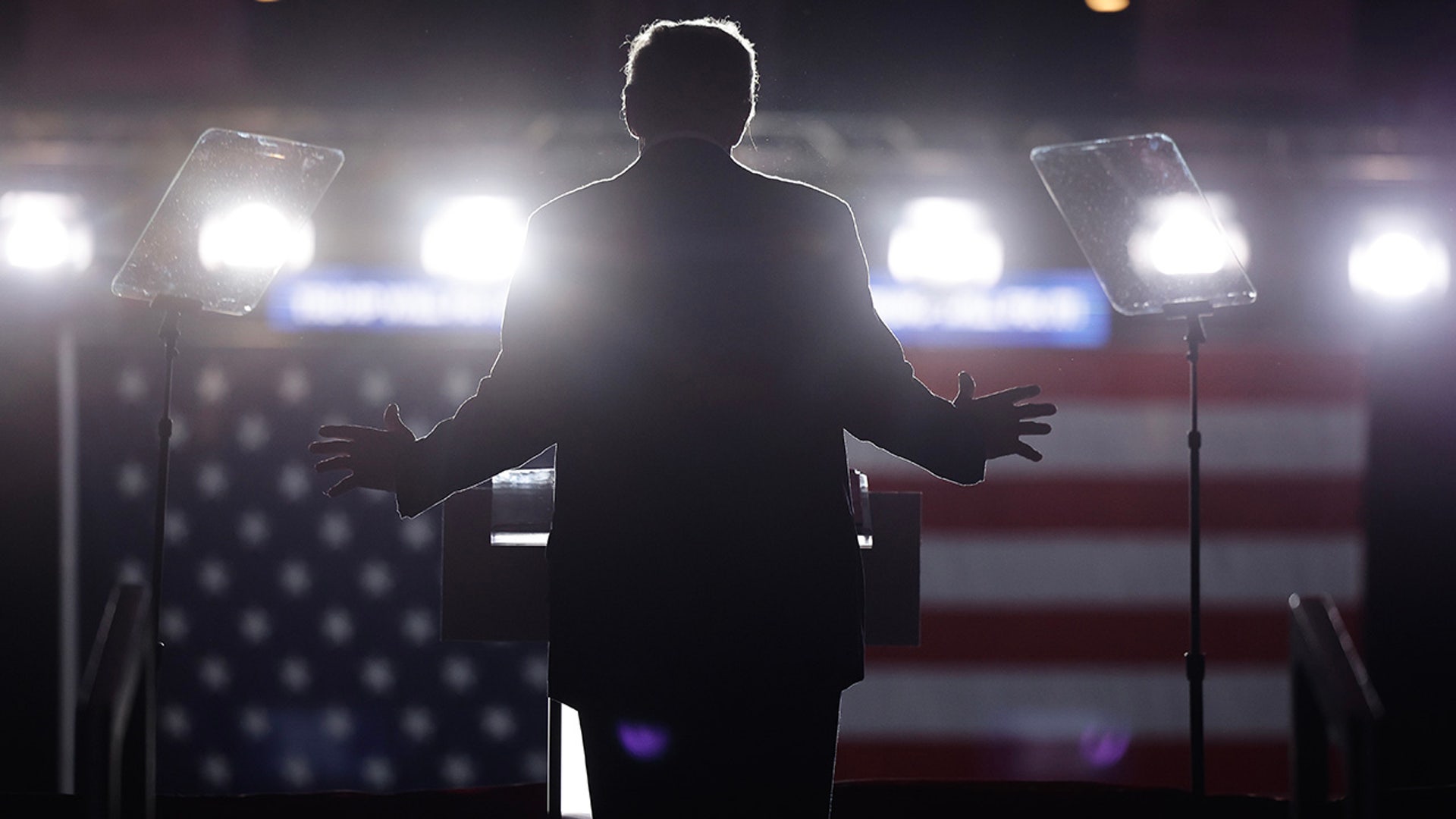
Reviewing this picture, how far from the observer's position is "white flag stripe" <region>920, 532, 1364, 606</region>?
3.96 metres

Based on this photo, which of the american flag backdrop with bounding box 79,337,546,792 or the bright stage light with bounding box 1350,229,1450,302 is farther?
the bright stage light with bounding box 1350,229,1450,302

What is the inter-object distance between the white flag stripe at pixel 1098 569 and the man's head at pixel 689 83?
3.10 meters

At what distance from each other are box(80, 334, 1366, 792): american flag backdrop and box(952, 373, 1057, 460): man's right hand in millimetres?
2758

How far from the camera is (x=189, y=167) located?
2.07 metres

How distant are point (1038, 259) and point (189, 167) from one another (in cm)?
271

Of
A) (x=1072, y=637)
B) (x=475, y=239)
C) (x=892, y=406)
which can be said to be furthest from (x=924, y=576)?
(x=892, y=406)

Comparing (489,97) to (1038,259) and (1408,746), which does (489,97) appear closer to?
(1038,259)

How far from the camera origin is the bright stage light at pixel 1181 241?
222 centimetres

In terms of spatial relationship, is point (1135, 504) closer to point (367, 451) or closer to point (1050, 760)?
point (1050, 760)

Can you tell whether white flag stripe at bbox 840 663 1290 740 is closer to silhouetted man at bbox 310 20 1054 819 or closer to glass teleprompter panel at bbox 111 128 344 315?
glass teleprompter panel at bbox 111 128 344 315

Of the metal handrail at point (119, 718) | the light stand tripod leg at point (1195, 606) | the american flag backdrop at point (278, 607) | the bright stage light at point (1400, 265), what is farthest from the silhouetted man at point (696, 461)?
the bright stage light at point (1400, 265)

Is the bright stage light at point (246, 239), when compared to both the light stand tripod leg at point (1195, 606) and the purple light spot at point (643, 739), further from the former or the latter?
the light stand tripod leg at point (1195, 606)

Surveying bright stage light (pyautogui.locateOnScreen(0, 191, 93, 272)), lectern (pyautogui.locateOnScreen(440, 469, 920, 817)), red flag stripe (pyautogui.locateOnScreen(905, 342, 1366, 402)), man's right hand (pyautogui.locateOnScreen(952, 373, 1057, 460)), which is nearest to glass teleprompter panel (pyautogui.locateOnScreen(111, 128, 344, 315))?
lectern (pyautogui.locateOnScreen(440, 469, 920, 817))

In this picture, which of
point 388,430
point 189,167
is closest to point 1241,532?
point 189,167
